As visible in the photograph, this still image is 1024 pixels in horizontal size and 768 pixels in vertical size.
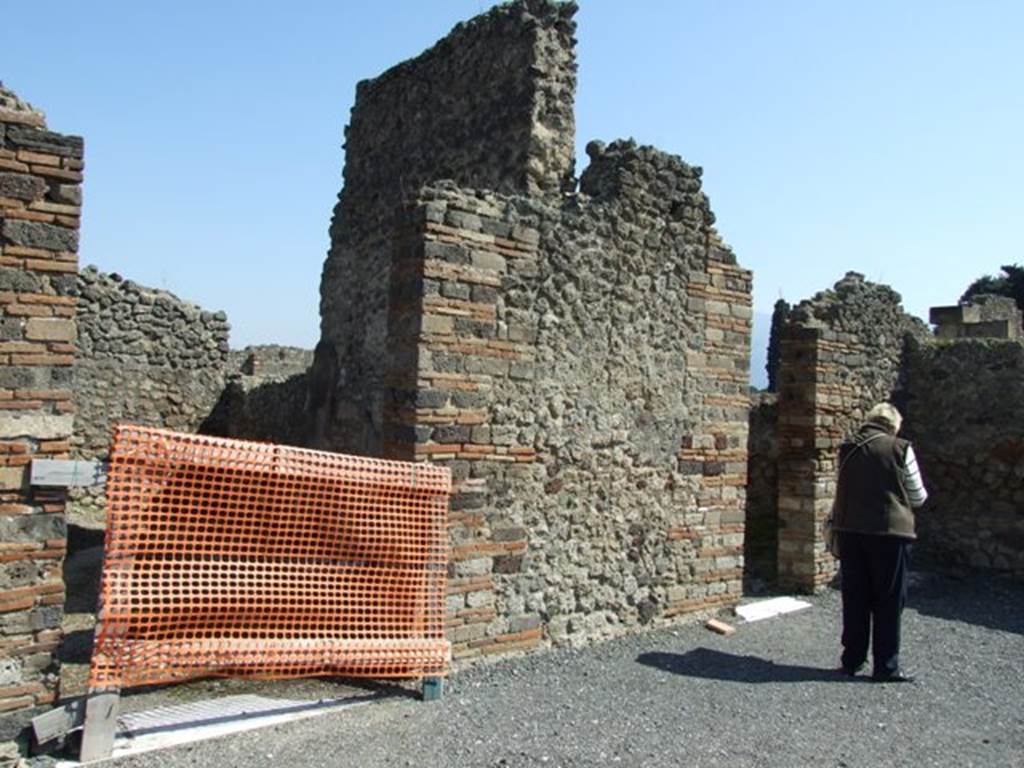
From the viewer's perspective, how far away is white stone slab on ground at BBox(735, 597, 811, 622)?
7.77 m

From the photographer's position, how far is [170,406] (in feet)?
44.8

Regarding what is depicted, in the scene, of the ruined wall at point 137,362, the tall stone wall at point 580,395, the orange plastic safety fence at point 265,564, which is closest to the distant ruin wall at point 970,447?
the tall stone wall at point 580,395

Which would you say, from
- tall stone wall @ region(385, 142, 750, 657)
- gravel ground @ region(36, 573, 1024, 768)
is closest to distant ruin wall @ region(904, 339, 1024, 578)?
gravel ground @ region(36, 573, 1024, 768)

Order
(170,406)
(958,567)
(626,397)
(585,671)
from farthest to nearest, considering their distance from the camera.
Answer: (170,406)
(958,567)
(626,397)
(585,671)

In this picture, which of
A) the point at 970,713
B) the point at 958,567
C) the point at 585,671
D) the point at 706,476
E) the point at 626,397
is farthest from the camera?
the point at 958,567

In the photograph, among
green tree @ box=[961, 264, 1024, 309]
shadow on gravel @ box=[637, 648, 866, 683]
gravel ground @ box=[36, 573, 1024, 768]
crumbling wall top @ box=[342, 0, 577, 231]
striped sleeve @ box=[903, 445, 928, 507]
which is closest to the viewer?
gravel ground @ box=[36, 573, 1024, 768]

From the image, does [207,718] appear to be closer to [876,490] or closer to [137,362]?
[876,490]

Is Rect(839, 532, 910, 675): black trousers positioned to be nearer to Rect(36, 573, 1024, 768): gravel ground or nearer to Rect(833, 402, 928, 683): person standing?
Rect(833, 402, 928, 683): person standing

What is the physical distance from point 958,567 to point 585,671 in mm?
6092

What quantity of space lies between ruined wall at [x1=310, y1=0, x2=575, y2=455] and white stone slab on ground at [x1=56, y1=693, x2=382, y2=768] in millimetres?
2316

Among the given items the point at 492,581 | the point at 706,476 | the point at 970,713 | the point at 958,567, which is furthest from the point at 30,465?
the point at 958,567

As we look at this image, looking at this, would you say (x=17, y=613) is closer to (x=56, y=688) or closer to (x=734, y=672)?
(x=56, y=688)

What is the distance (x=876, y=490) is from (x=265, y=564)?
160 inches

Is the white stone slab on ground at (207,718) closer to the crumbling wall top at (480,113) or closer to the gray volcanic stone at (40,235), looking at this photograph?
the gray volcanic stone at (40,235)
